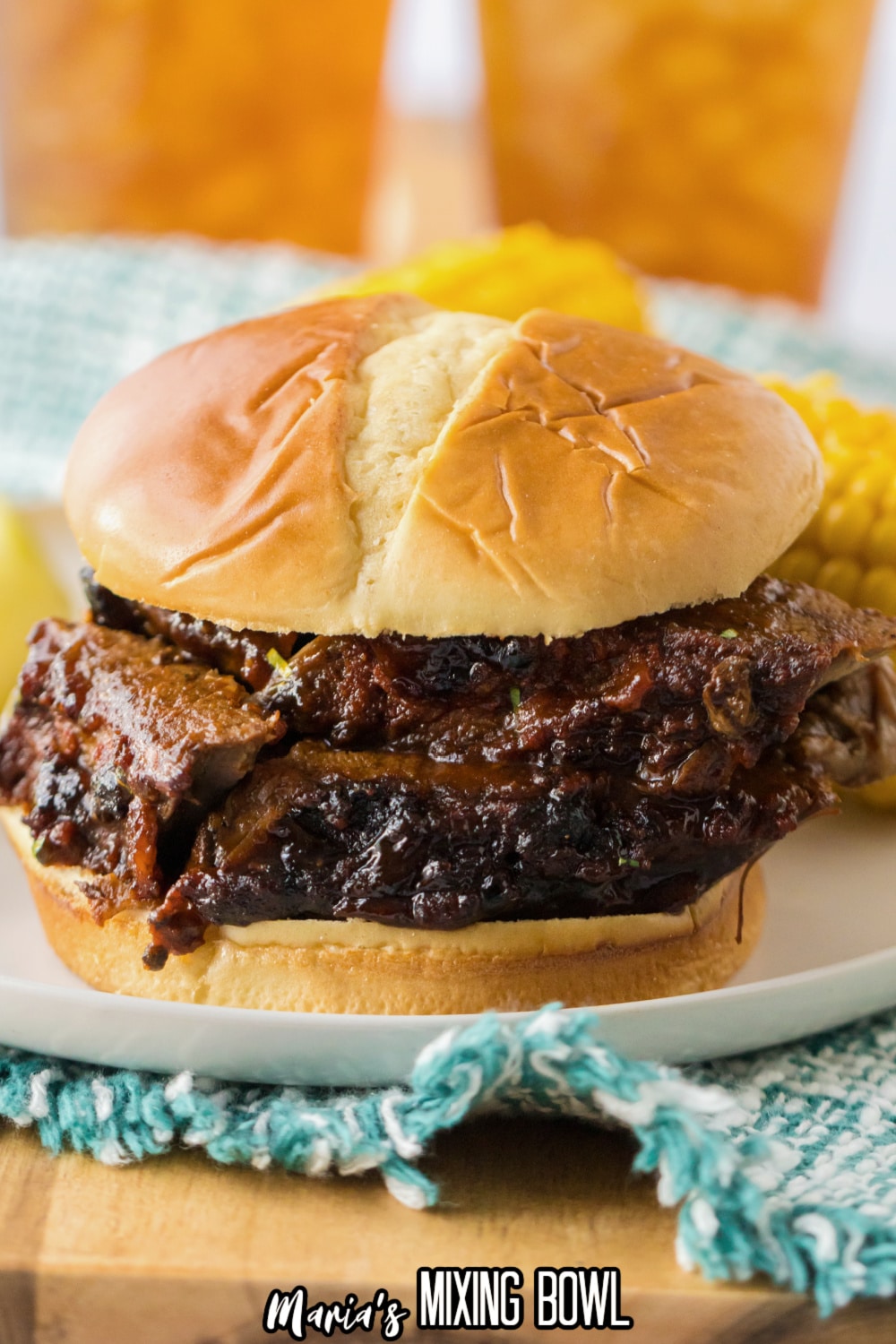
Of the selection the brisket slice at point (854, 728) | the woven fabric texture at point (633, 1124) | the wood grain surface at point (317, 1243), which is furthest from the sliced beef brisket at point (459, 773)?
the wood grain surface at point (317, 1243)

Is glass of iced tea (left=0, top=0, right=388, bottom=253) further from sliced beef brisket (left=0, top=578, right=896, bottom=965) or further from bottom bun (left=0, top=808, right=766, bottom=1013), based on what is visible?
bottom bun (left=0, top=808, right=766, bottom=1013)

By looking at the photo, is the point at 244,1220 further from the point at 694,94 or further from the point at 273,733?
the point at 694,94

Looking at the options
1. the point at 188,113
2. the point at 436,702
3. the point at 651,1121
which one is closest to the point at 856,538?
the point at 436,702

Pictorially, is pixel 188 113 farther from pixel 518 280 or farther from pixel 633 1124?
pixel 633 1124

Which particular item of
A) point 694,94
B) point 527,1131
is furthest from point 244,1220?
point 694,94

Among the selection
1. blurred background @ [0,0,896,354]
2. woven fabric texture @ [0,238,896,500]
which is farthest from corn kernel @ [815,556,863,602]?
blurred background @ [0,0,896,354]

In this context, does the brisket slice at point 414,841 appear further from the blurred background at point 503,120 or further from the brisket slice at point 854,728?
the blurred background at point 503,120

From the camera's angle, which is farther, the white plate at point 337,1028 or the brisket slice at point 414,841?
the brisket slice at point 414,841
